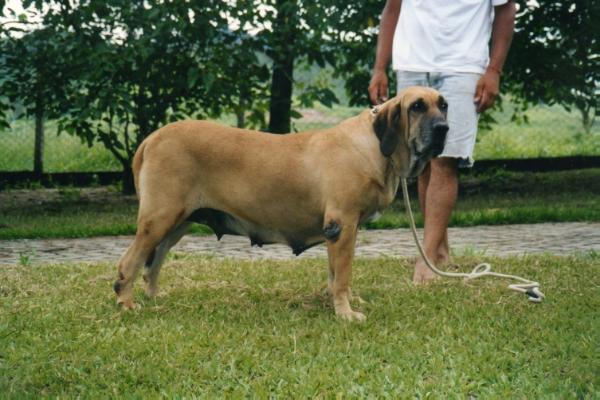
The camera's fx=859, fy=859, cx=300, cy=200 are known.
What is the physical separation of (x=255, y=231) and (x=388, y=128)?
3.34 feet

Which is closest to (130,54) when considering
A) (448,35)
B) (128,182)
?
(128,182)

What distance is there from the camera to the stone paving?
7.47 m

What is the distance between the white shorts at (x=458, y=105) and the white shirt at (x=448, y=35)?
0.17ft

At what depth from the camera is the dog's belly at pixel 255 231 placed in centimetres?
514

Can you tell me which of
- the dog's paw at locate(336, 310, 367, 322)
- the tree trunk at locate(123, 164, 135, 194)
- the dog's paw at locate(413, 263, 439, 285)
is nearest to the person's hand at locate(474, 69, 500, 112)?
the dog's paw at locate(413, 263, 439, 285)

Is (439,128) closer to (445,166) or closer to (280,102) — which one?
(445,166)

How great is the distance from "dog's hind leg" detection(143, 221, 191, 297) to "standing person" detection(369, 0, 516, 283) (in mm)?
Answer: 1680

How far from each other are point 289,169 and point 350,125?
0.45 m

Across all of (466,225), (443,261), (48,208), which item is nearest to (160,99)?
(48,208)

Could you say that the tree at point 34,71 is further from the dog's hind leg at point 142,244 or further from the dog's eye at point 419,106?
the dog's eye at point 419,106

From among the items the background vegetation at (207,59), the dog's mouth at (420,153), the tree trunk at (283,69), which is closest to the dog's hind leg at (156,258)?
the dog's mouth at (420,153)

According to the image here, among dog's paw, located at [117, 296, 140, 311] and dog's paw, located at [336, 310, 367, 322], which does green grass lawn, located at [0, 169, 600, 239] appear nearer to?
dog's paw, located at [117, 296, 140, 311]

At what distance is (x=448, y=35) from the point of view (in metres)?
6.03

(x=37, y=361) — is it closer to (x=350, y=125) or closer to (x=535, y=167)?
(x=350, y=125)
